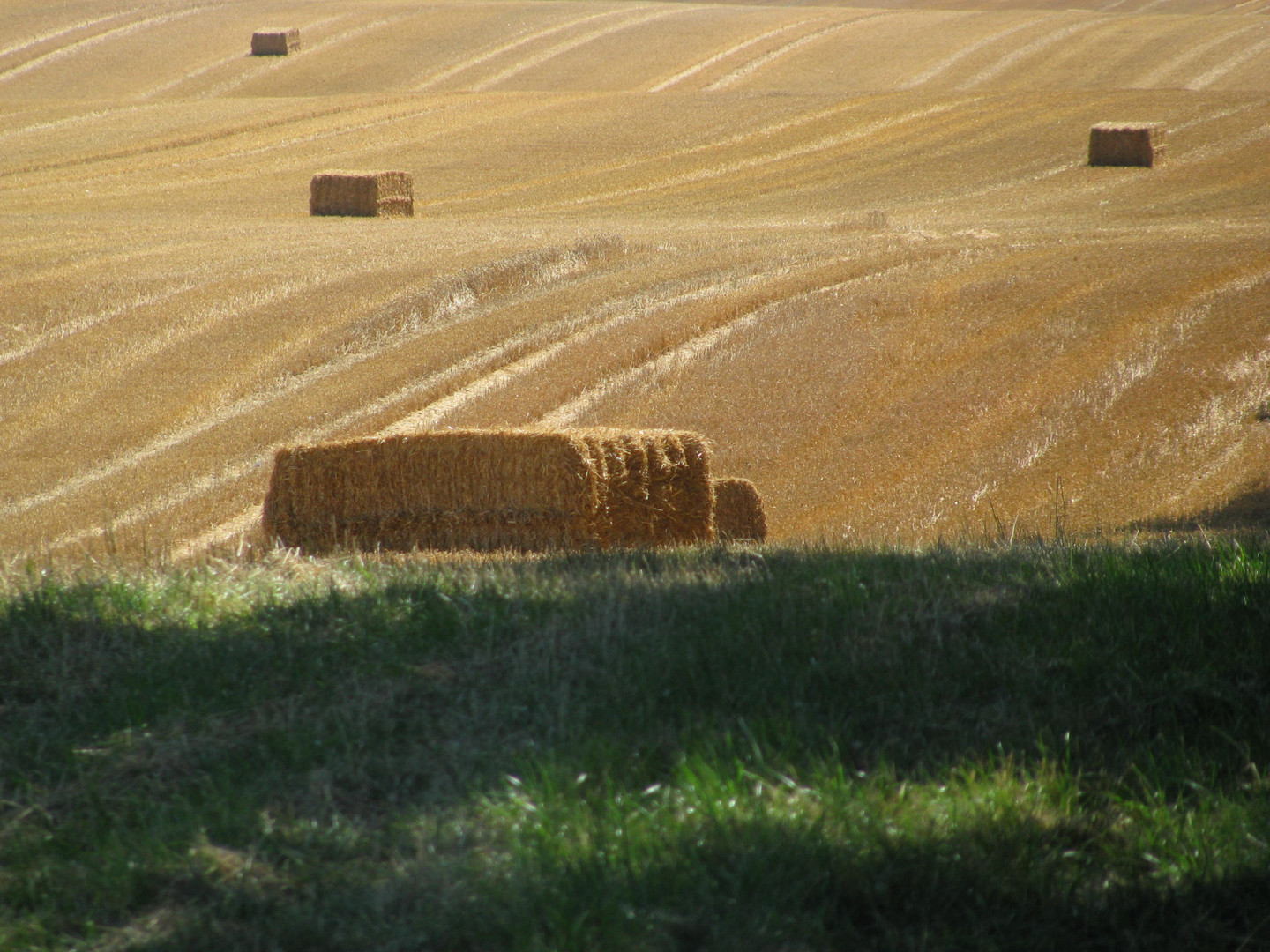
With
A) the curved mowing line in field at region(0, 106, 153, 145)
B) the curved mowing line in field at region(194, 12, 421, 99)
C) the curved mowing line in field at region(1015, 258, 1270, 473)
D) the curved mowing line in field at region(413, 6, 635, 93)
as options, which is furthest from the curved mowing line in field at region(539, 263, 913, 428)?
the curved mowing line in field at region(194, 12, 421, 99)

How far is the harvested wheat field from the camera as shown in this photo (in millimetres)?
13266

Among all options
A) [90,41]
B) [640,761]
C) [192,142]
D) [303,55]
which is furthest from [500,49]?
[640,761]

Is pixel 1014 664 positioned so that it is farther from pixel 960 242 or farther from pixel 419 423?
pixel 960 242

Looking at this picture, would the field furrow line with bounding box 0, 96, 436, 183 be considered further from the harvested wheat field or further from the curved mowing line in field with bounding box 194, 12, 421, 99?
the curved mowing line in field with bounding box 194, 12, 421, 99

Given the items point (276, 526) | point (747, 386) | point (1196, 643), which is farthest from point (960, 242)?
point (1196, 643)

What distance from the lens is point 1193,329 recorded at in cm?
1600

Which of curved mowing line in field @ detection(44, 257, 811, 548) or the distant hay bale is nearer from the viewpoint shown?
the distant hay bale

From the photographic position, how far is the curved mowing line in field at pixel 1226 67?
3984 cm

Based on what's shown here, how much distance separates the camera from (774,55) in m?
48.9

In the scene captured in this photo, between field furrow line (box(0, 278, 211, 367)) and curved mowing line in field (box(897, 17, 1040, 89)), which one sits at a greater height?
curved mowing line in field (box(897, 17, 1040, 89))

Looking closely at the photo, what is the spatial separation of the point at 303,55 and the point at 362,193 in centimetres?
2622

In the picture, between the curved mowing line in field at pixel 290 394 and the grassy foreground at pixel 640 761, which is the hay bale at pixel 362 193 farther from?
the grassy foreground at pixel 640 761

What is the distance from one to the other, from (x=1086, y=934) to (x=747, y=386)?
41.6 feet

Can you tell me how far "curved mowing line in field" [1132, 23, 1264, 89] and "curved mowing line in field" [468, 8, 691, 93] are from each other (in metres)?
22.2
